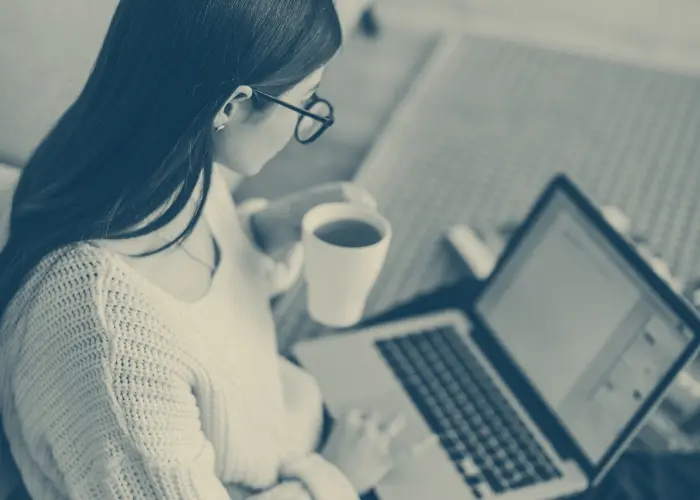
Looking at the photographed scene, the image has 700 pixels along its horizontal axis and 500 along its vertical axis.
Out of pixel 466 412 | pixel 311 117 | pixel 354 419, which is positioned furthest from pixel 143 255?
pixel 466 412

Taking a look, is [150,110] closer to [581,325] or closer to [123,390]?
[123,390]

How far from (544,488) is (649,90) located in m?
1.06

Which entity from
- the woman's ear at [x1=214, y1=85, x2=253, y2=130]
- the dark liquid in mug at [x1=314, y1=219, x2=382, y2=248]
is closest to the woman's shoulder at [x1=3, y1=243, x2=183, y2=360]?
the woman's ear at [x1=214, y1=85, x2=253, y2=130]

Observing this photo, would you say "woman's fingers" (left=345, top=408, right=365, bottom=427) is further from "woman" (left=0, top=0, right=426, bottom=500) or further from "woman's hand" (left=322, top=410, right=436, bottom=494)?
"woman" (left=0, top=0, right=426, bottom=500)

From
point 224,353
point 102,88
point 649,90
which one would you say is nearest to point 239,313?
point 224,353

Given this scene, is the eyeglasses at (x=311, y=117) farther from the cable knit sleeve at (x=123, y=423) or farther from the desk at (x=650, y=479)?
the desk at (x=650, y=479)

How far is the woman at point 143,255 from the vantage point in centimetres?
62

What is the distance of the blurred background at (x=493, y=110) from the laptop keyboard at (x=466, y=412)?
6.8 inches

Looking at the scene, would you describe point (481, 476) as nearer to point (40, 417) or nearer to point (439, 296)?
point (439, 296)

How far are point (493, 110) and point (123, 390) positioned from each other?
1.19m

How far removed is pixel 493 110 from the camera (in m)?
1.63

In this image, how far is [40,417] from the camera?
0.68m

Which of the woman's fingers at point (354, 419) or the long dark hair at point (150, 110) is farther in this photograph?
the woman's fingers at point (354, 419)

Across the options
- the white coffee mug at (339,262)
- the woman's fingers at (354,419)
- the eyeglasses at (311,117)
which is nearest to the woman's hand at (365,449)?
the woman's fingers at (354,419)
